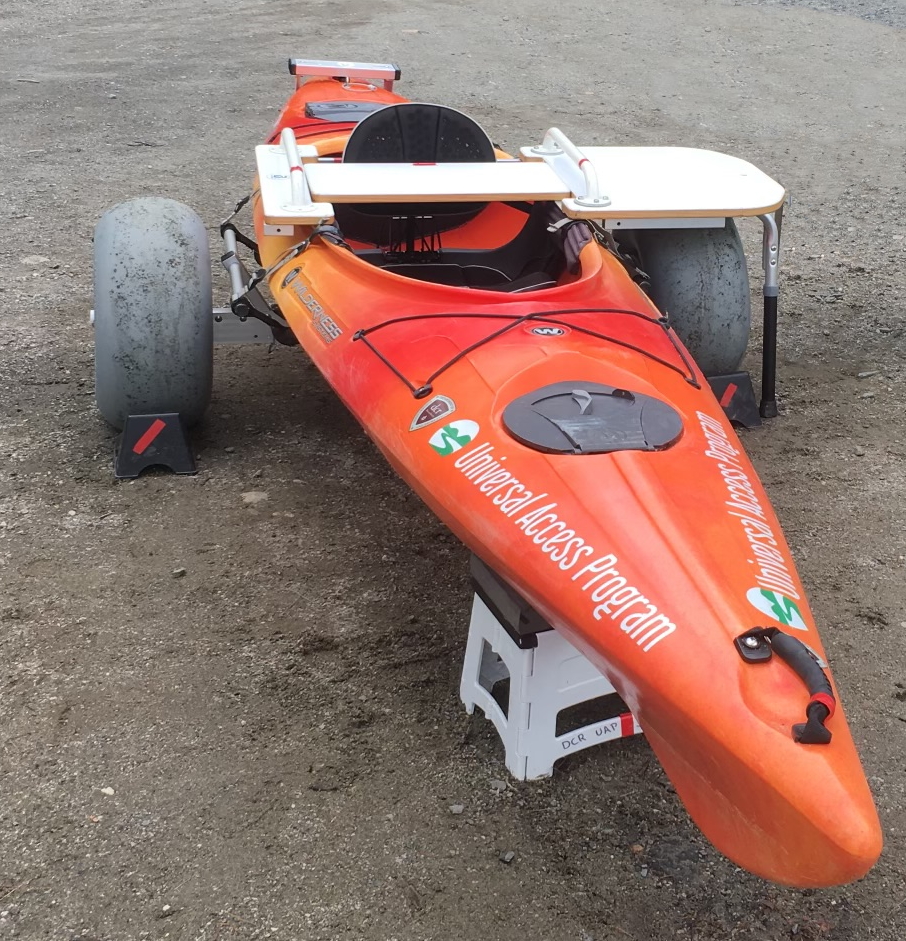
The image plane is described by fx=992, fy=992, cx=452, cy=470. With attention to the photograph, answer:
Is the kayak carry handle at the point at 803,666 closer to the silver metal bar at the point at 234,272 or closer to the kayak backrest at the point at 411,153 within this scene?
the silver metal bar at the point at 234,272

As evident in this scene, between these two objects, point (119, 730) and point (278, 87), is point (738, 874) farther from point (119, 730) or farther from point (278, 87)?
point (278, 87)

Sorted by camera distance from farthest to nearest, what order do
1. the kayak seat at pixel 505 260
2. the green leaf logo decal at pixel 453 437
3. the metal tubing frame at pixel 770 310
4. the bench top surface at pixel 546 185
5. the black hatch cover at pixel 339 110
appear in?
the black hatch cover at pixel 339 110 → the metal tubing frame at pixel 770 310 → the kayak seat at pixel 505 260 → the bench top surface at pixel 546 185 → the green leaf logo decal at pixel 453 437

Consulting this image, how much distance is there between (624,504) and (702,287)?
1983 mm

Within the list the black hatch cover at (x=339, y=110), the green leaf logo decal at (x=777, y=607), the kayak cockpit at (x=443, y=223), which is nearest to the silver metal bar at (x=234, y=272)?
the kayak cockpit at (x=443, y=223)

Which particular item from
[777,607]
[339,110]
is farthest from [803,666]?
[339,110]

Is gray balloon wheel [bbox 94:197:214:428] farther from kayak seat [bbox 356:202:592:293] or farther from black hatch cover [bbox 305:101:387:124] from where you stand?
black hatch cover [bbox 305:101:387:124]

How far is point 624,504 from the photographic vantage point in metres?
1.96

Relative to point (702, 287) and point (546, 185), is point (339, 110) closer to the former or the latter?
point (546, 185)

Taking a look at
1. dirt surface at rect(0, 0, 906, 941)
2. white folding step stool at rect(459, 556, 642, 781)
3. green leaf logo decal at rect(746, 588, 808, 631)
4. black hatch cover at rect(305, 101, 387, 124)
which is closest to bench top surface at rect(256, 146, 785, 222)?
black hatch cover at rect(305, 101, 387, 124)

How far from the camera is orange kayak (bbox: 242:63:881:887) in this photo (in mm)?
1544

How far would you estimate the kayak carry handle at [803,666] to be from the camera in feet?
4.98

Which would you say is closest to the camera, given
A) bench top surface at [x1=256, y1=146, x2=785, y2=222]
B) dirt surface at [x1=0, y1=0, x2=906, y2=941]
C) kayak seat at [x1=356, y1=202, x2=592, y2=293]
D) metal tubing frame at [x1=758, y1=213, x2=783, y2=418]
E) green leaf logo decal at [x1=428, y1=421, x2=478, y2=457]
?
dirt surface at [x1=0, y1=0, x2=906, y2=941]

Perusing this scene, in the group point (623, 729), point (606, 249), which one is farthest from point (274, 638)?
point (606, 249)

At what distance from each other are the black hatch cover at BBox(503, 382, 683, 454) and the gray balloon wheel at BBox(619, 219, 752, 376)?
1.50 m
